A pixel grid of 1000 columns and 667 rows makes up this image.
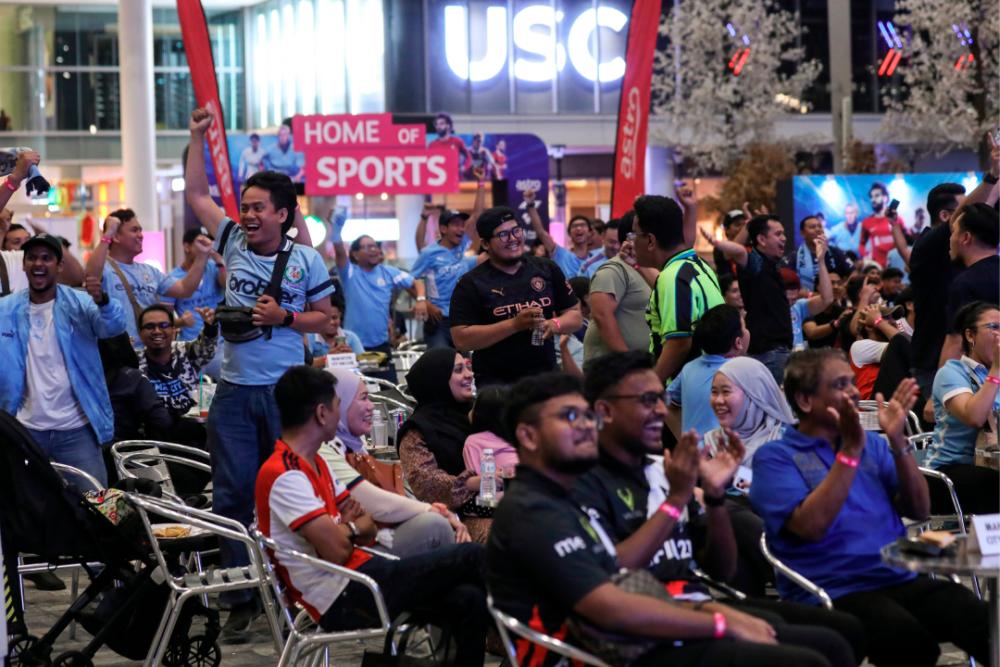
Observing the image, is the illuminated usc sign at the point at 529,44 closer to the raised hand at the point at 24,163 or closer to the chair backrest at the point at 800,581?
the raised hand at the point at 24,163

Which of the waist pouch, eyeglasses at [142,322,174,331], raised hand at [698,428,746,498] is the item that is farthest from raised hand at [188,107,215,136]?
Result: raised hand at [698,428,746,498]

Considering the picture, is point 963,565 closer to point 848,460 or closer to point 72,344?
point 848,460

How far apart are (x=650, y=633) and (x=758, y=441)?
8.46 feet

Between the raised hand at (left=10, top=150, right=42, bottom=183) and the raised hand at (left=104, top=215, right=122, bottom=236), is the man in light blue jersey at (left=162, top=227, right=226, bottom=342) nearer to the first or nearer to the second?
the raised hand at (left=104, top=215, right=122, bottom=236)

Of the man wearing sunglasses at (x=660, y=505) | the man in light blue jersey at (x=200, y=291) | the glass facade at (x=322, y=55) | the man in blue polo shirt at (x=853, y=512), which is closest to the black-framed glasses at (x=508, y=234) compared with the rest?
the man in blue polo shirt at (x=853, y=512)

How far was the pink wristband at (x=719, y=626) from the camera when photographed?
13.5 feet

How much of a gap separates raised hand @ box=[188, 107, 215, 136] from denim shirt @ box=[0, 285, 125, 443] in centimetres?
107

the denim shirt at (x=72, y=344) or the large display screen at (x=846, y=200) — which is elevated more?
the large display screen at (x=846, y=200)

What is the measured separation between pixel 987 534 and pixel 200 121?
4.27 metres

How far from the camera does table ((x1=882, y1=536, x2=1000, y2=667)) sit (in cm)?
435

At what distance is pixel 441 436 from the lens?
6645mm

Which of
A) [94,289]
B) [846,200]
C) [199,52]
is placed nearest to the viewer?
[94,289]

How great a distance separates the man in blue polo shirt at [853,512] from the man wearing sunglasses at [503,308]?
2.27 m

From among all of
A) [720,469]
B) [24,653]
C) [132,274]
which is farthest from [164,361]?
[720,469]
